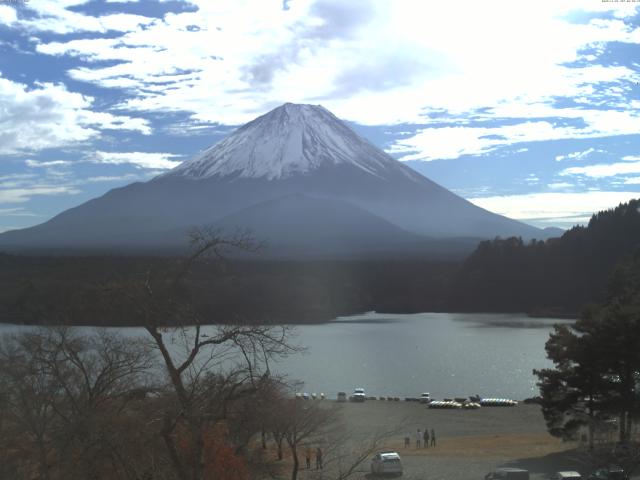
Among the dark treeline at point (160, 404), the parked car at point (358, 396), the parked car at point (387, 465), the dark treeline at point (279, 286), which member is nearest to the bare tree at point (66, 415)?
the dark treeline at point (160, 404)

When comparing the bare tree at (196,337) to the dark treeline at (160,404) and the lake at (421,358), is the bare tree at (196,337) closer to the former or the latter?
the dark treeline at (160,404)

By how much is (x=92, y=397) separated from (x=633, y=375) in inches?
390

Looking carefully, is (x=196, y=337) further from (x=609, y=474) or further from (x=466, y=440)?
(x=466, y=440)

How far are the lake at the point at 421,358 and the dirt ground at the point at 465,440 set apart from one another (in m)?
3.64

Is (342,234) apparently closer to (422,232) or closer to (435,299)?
(422,232)

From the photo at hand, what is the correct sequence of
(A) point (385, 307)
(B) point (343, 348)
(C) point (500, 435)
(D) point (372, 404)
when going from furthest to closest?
(A) point (385, 307) < (B) point (343, 348) < (D) point (372, 404) < (C) point (500, 435)


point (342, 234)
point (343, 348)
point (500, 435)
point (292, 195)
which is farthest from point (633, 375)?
point (292, 195)

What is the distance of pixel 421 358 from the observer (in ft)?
107

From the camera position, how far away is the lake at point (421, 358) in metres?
25.7

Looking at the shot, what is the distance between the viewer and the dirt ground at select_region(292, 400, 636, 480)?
11.5 meters

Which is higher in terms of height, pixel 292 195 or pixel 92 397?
pixel 292 195

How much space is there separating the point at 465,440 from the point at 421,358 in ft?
54.1

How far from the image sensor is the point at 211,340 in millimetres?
3643

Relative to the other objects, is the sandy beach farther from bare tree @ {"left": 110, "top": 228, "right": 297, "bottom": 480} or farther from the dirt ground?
bare tree @ {"left": 110, "top": 228, "right": 297, "bottom": 480}
